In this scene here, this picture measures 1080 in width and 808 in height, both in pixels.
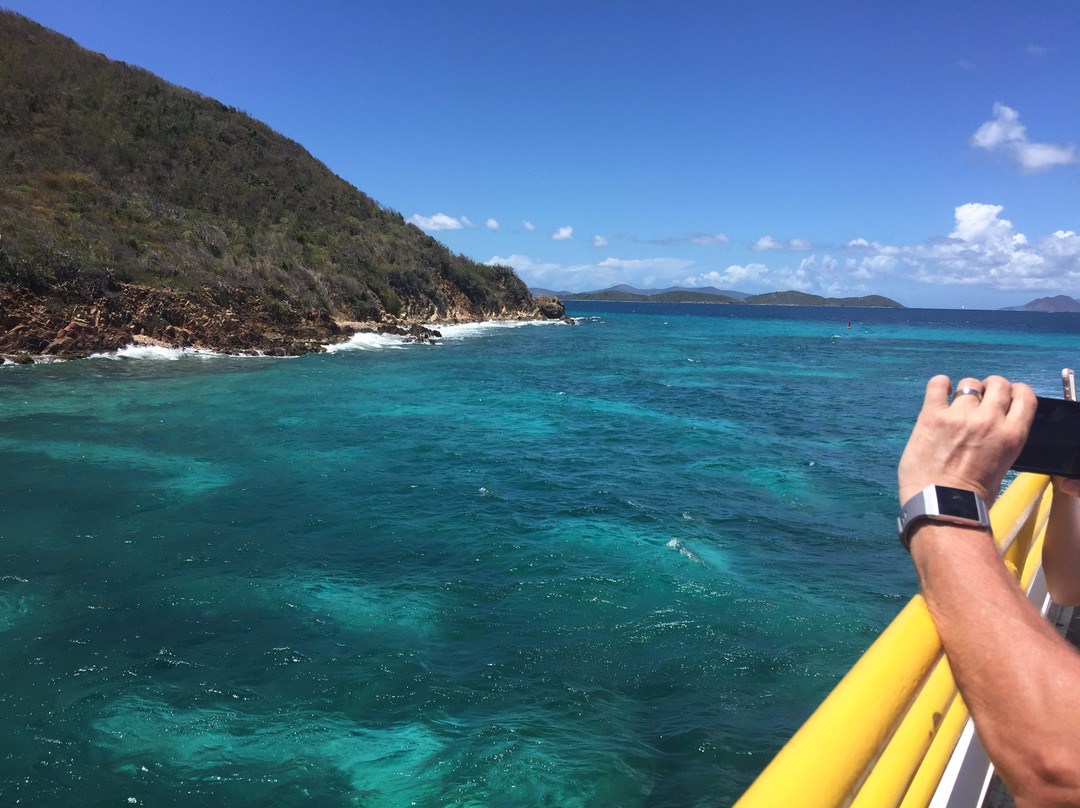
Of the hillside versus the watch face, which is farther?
the hillside

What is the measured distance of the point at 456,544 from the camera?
9.03 m

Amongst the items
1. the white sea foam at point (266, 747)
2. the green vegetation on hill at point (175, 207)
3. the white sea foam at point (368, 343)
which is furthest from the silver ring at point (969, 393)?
the white sea foam at point (368, 343)

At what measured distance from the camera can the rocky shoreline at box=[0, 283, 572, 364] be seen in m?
22.7

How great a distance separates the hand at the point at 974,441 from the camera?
1.22 metres

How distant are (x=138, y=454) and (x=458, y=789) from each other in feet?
34.3

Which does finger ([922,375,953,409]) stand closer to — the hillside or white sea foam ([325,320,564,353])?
the hillside

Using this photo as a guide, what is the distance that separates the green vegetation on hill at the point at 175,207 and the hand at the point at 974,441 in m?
29.8

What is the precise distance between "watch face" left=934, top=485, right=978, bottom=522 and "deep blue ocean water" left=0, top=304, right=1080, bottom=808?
426 centimetres

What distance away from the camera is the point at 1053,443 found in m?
1.28

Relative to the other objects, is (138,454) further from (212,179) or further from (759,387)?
(212,179)

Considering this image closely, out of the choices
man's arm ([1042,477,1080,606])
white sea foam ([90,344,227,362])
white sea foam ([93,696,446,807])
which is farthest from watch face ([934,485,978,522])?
white sea foam ([90,344,227,362])

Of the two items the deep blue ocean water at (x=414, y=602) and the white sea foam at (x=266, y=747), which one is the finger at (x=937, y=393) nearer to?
the deep blue ocean water at (x=414, y=602)

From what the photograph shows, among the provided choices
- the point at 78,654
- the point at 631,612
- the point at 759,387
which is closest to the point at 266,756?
the point at 78,654

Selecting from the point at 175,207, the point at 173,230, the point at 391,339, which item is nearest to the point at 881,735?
the point at 391,339
